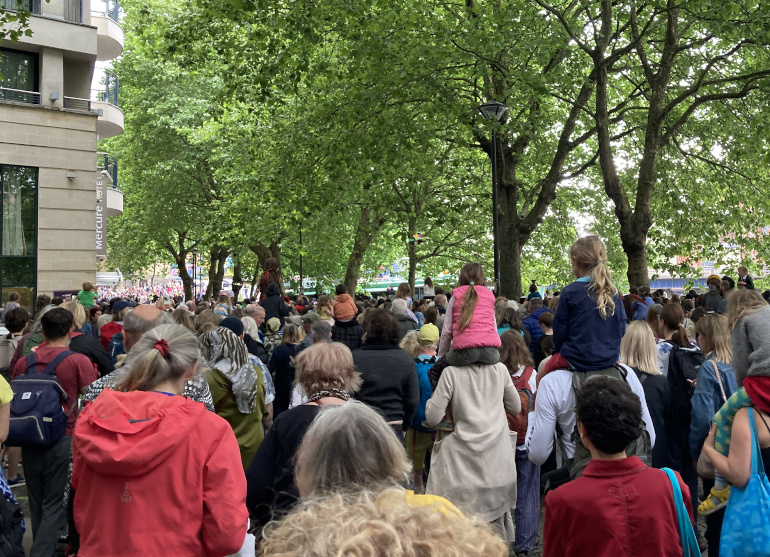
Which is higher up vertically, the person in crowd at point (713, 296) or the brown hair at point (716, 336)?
the person in crowd at point (713, 296)

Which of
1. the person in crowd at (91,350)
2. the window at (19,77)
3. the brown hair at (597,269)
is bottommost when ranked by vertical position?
the person in crowd at (91,350)

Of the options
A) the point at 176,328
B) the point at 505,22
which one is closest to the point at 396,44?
the point at 505,22

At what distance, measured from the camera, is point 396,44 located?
50.5ft

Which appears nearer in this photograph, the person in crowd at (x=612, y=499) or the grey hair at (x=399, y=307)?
the person in crowd at (x=612, y=499)

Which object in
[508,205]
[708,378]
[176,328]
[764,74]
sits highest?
[764,74]

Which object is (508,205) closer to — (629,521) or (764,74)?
(764,74)

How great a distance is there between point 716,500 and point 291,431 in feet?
6.87

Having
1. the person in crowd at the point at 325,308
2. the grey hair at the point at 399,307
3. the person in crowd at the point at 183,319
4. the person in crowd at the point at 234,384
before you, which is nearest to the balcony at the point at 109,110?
the person in crowd at the point at 325,308

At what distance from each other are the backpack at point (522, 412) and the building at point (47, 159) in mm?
19477

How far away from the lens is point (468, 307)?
561cm

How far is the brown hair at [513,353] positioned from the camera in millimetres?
6551

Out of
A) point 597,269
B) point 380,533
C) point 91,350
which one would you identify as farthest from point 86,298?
point 380,533

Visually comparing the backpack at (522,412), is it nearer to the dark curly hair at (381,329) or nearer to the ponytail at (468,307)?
the ponytail at (468,307)

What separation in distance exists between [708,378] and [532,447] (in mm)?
1505
